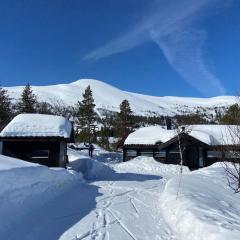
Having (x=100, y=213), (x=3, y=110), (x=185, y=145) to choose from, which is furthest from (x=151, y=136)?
(x=100, y=213)

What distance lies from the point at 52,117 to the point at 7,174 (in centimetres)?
1855

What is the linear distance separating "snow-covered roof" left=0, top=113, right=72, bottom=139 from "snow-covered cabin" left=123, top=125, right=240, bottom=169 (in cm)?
1410

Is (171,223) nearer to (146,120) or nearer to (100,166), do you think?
(100,166)

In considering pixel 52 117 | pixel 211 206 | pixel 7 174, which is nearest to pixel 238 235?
pixel 211 206

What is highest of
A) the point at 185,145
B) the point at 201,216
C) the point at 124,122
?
the point at 124,122

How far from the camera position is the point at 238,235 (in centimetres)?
835

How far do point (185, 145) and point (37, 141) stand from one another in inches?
712

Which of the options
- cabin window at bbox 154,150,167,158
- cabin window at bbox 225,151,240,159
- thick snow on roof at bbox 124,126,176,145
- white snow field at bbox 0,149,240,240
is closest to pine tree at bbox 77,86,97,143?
thick snow on roof at bbox 124,126,176,145

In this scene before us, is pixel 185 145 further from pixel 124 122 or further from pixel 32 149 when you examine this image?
pixel 124 122

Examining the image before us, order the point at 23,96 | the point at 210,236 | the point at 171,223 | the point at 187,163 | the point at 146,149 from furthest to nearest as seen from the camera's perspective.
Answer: the point at 23,96
the point at 146,149
the point at 187,163
the point at 171,223
the point at 210,236

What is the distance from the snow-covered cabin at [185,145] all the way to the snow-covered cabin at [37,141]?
14.3 metres

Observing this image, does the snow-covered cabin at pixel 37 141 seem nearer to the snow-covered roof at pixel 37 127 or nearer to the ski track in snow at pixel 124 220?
the snow-covered roof at pixel 37 127

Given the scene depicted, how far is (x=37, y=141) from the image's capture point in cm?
2814

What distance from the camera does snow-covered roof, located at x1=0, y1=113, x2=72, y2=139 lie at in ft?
90.8
